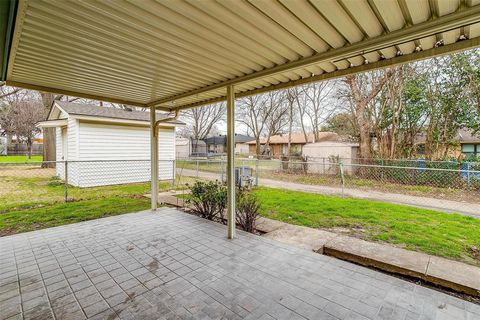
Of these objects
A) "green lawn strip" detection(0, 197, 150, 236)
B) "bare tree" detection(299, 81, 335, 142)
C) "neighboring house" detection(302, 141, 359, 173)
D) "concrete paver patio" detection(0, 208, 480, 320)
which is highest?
"bare tree" detection(299, 81, 335, 142)

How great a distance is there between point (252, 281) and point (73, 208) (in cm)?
514

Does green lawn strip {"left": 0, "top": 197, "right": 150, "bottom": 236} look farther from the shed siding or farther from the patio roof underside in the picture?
the patio roof underside

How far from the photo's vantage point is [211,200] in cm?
501

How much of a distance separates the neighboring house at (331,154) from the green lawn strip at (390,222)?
16.1ft

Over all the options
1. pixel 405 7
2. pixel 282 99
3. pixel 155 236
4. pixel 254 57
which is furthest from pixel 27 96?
pixel 405 7

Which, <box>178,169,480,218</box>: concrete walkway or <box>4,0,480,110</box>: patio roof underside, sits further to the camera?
<box>178,169,480,218</box>: concrete walkway

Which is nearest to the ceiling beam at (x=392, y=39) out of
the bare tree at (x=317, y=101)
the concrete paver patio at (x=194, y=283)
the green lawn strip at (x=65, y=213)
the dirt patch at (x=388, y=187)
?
the concrete paver patio at (x=194, y=283)

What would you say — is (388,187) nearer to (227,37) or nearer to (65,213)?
(227,37)

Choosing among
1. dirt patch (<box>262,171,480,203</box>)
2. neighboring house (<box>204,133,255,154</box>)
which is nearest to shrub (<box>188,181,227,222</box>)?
dirt patch (<box>262,171,480,203</box>)

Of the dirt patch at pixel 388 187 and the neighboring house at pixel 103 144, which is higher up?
the neighboring house at pixel 103 144

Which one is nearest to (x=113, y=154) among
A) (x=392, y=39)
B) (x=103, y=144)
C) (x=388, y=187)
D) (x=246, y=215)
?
(x=103, y=144)

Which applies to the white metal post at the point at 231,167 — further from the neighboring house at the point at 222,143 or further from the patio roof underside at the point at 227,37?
the neighboring house at the point at 222,143

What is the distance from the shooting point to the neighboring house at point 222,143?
23984 mm

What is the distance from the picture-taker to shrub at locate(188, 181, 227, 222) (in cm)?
490
